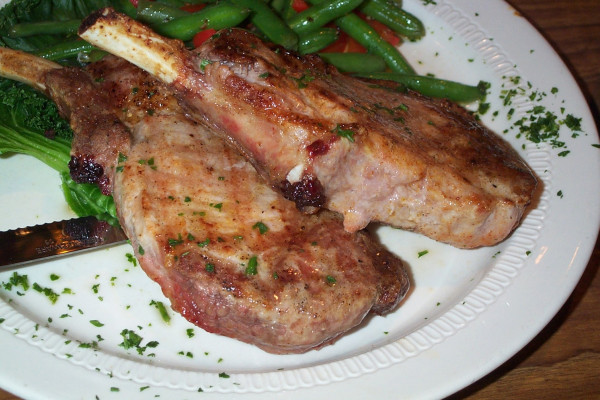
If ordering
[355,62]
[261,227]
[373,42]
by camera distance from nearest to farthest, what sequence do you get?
[261,227]
[355,62]
[373,42]

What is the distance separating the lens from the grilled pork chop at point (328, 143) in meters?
3.66

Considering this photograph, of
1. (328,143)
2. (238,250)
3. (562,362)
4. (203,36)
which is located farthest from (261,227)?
(562,362)

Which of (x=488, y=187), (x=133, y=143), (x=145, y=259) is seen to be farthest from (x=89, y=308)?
(x=488, y=187)

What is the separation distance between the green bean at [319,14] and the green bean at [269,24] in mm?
234

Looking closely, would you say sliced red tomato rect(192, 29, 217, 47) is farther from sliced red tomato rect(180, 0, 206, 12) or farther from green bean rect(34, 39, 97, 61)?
green bean rect(34, 39, 97, 61)

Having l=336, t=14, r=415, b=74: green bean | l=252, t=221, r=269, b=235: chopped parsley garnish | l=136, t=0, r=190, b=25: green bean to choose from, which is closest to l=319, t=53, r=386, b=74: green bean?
l=336, t=14, r=415, b=74: green bean

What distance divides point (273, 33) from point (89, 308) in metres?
3.01

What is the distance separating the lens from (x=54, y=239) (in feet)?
13.7

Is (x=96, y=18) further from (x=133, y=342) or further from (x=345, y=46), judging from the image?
(x=345, y=46)

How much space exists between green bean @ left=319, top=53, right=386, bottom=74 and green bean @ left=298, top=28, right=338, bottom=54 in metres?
0.12

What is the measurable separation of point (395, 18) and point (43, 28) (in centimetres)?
350

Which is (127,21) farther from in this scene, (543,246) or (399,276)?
(543,246)

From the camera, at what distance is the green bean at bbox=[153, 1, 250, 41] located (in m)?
5.27

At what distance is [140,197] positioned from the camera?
370cm
